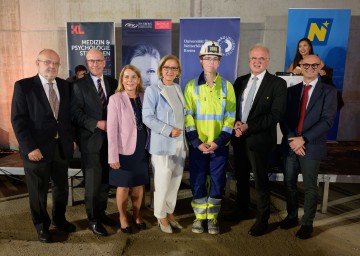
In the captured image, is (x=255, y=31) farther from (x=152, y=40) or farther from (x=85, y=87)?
(x=85, y=87)

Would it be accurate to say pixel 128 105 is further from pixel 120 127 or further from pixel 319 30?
pixel 319 30

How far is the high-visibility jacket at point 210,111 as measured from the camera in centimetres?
280

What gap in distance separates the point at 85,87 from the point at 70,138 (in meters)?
0.51

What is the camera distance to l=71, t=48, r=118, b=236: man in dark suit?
9.13 ft

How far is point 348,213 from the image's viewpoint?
140 inches

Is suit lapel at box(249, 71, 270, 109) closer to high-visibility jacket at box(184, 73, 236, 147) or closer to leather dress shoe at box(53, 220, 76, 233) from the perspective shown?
high-visibility jacket at box(184, 73, 236, 147)

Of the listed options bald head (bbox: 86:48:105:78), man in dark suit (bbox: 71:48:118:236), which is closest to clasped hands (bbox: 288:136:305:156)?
man in dark suit (bbox: 71:48:118:236)

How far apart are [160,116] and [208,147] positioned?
53 centimetres

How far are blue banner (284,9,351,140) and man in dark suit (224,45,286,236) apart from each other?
2.75 meters

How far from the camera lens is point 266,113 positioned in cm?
288

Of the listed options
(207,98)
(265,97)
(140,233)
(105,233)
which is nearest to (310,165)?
(265,97)

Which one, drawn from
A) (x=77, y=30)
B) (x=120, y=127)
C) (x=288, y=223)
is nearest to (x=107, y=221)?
(x=120, y=127)

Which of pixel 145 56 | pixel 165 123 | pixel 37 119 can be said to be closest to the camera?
pixel 37 119

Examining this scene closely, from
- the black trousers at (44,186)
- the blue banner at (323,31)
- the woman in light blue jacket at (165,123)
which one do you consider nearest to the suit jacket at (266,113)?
the woman in light blue jacket at (165,123)
